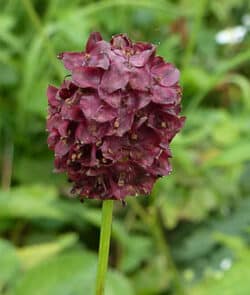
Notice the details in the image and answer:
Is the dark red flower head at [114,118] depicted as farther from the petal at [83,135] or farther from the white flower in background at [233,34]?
the white flower in background at [233,34]

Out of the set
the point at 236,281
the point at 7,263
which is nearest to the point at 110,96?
the point at 236,281

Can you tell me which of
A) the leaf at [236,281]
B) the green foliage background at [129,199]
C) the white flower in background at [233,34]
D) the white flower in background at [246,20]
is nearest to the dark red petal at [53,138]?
the leaf at [236,281]

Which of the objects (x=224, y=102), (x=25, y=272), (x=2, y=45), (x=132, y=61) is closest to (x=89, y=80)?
(x=132, y=61)

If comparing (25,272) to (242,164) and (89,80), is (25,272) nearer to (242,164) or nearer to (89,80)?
(242,164)

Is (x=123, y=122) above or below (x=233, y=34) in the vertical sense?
below

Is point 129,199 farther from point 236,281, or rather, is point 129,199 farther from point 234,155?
point 236,281

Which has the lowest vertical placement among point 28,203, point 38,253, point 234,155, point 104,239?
point 104,239
